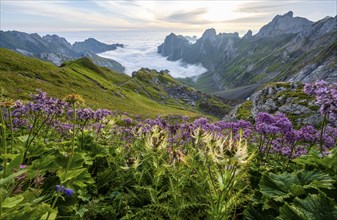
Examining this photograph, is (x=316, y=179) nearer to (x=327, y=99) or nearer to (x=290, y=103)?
(x=327, y=99)

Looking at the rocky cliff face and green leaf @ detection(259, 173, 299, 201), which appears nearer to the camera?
green leaf @ detection(259, 173, 299, 201)

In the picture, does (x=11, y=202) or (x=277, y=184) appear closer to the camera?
(x=11, y=202)

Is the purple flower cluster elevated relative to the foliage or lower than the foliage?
elevated

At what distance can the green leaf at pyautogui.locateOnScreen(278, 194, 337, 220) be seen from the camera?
4.32 m

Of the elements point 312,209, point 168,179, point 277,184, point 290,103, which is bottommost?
point 290,103

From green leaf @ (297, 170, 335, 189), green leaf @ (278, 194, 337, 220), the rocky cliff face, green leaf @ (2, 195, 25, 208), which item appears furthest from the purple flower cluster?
the rocky cliff face

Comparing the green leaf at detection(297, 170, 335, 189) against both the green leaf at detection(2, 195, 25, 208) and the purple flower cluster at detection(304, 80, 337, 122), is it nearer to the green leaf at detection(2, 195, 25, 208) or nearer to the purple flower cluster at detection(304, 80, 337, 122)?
the purple flower cluster at detection(304, 80, 337, 122)

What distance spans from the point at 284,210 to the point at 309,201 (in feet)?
1.28

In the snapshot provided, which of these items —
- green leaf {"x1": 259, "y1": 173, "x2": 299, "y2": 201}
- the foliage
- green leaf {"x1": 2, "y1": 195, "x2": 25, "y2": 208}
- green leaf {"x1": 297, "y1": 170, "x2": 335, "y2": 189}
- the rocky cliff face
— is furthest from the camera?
the rocky cliff face

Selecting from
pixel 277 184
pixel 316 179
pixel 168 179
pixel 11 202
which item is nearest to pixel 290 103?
pixel 168 179

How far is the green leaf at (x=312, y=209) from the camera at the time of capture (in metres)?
4.32

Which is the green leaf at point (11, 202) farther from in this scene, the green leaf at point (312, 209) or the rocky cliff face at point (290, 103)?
the rocky cliff face at point (290, 103)

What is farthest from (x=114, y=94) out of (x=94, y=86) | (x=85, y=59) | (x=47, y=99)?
(x=47, y=99)

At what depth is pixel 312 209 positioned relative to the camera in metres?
4.45
